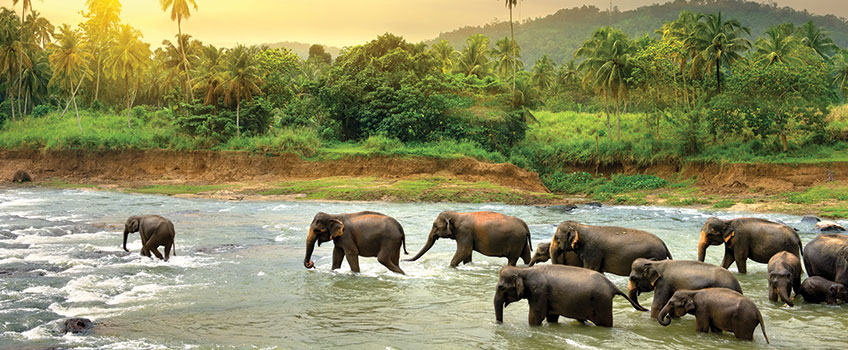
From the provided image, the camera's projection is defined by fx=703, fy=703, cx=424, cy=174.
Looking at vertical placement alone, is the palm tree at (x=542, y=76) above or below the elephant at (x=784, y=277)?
above

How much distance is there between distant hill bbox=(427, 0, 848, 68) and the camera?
138875mm

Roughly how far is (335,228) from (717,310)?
23.5 feet

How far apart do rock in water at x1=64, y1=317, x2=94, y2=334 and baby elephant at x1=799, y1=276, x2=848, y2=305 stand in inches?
437

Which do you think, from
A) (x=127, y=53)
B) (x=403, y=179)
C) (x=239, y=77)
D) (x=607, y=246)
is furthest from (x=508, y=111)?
(x=607, y=246)

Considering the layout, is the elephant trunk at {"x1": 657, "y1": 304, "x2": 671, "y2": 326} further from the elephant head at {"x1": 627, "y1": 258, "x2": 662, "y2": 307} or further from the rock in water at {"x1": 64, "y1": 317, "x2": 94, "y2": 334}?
the rock in water at {"x1": 64, "y1": 317, "x2": 94, "y2": 334}

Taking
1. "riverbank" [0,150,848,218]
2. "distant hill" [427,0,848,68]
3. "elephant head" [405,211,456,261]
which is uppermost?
"distant hill" [427,0,848,68]

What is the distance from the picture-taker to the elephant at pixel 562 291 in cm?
947

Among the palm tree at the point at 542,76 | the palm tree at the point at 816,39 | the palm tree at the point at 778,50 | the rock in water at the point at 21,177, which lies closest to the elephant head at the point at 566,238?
the palm tree at the point at 778,50

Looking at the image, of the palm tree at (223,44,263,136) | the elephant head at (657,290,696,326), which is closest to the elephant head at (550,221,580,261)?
the elephant head at (657,290,696,326)

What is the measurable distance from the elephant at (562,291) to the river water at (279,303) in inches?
10.9

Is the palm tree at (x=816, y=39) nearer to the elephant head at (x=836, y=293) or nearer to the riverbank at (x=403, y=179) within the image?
the riverbank at (x=403, y=179)

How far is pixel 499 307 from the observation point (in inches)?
394

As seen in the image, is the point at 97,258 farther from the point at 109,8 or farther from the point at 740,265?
the point at 109,8

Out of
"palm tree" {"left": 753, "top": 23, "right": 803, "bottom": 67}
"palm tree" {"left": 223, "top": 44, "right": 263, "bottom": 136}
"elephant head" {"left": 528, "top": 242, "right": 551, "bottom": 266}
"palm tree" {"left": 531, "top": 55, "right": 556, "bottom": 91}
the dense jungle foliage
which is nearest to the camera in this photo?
"elephant head" {"left": 528, "top": 242, "right": 551, "bottom": 266}
